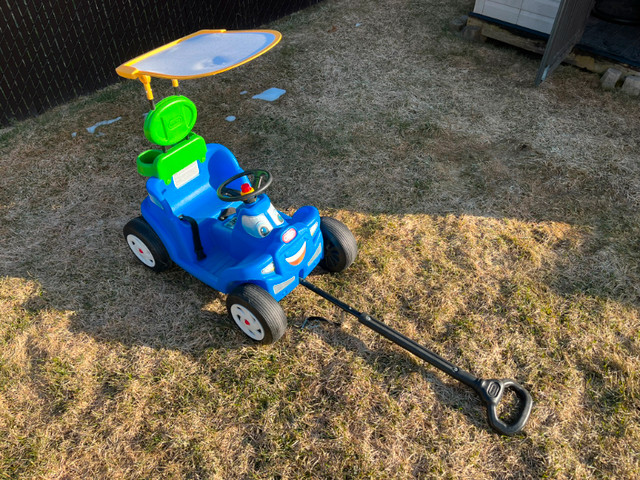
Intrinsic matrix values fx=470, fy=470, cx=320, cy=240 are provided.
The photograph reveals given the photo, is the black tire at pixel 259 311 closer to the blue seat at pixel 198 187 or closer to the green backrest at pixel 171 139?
the blue seat at pixel 198 187

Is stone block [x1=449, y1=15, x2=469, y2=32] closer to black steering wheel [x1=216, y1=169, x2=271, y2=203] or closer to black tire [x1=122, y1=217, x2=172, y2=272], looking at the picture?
black steering wheel [x1=216, y1=169, x2=271, y2=203]

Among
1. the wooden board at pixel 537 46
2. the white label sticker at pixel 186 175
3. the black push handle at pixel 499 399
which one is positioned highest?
the white label sticker at pixel 186 175

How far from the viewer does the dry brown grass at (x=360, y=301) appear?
259 cm

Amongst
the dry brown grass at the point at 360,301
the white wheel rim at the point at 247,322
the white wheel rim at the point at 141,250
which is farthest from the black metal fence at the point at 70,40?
the white wheel rim at the point at 247,322

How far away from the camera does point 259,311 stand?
9.04 feet

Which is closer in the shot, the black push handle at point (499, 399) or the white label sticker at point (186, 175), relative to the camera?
the black push handle at point (499, 399)

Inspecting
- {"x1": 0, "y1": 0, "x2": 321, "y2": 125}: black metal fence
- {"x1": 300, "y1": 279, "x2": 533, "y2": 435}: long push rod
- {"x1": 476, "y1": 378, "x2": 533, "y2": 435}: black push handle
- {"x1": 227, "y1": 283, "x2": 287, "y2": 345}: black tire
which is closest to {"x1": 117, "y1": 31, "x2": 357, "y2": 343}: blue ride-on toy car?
→ {"x1": 227, "y1": 283, "x2": 287, "y2": 345}: black tire

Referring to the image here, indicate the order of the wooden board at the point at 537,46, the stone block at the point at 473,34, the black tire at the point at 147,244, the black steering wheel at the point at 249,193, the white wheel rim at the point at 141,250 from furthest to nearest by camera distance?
the stone block at the point at 473,34 < the wooden board at the point at 537,46 < the white wheel rim at the point at 141,250 < the black tire at the point at 147,244 < the black steering wheel at the point at 249,193

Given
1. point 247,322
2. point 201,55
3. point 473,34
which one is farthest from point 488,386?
point 473,34

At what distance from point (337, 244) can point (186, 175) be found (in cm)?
115

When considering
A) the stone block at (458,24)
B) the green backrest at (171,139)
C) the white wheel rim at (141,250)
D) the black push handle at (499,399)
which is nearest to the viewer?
the black push handle at (499,399)

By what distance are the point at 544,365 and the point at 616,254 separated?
131 centimetres

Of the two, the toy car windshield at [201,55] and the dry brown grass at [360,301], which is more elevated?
the toy car windshield at [201,55]

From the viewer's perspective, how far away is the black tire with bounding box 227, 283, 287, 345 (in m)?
2.76
